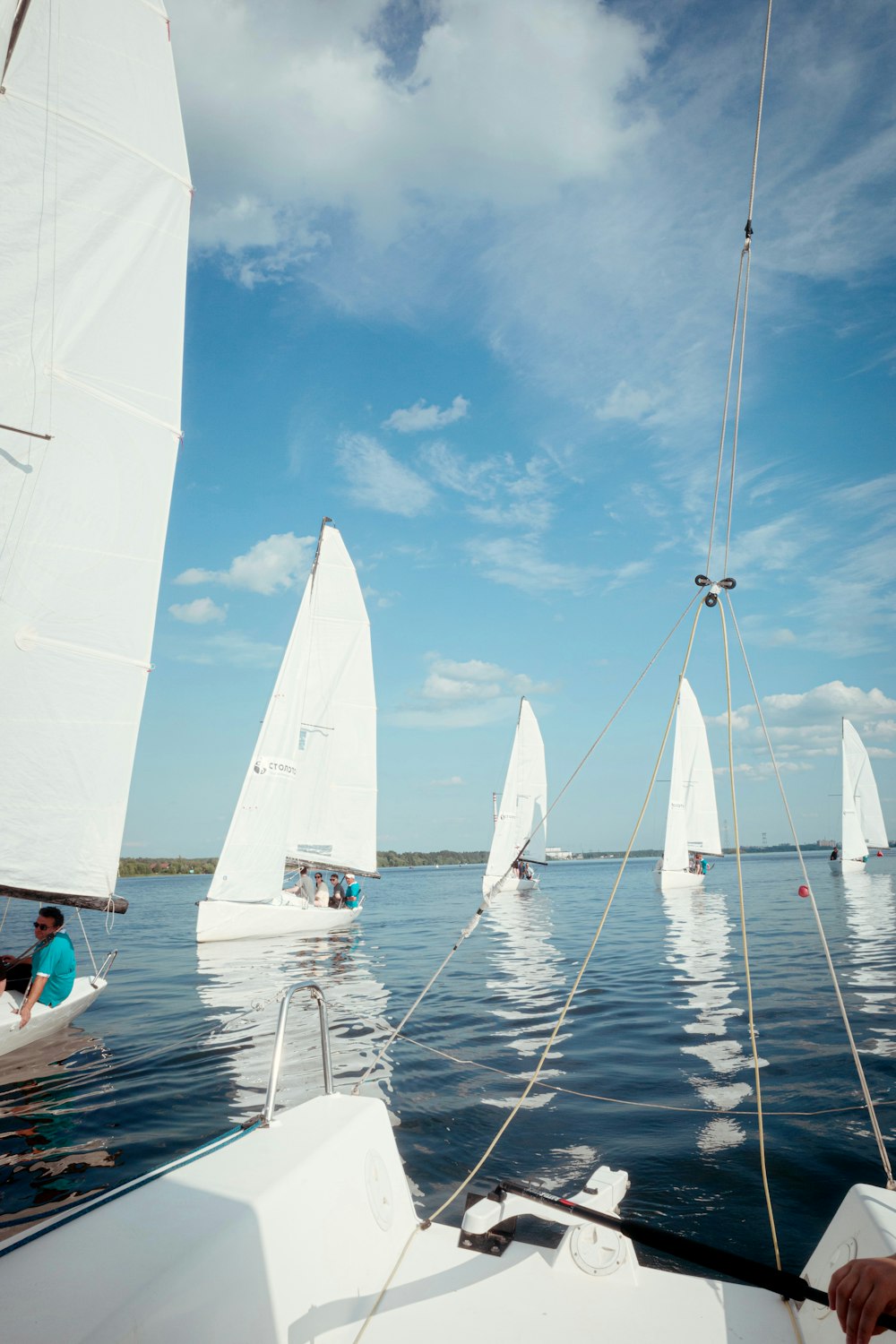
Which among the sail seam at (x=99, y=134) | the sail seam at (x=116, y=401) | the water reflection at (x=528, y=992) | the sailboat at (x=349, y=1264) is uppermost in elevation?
the sail seam at (x=99, y=134)

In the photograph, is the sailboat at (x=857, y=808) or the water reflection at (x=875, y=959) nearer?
the water reflection at (x=875, y=959)

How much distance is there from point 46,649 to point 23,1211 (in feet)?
16.6

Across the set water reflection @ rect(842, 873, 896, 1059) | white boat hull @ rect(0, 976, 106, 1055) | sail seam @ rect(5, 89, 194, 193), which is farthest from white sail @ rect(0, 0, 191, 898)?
water reflection @ rect(842, 873, 896, 1059)

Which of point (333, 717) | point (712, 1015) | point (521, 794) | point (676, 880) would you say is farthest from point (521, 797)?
point (712, 1015)

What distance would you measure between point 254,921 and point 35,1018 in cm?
1095

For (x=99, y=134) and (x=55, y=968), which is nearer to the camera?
(x=99, y=134)

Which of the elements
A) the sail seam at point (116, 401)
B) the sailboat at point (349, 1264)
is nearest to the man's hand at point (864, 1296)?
the sailboat at point (349, 1264)

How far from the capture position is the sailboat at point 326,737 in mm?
20359

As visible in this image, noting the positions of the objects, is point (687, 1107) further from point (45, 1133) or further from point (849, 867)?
point (849, 867)

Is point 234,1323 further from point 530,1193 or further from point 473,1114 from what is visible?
point 473,1114

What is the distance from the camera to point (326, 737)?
24000 millimetres

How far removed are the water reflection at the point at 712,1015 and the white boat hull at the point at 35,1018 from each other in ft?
22.9

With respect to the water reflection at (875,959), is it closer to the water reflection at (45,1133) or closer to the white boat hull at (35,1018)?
the water reflection at (45,1133)

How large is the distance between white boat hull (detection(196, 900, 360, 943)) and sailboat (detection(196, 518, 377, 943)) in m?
0.07
